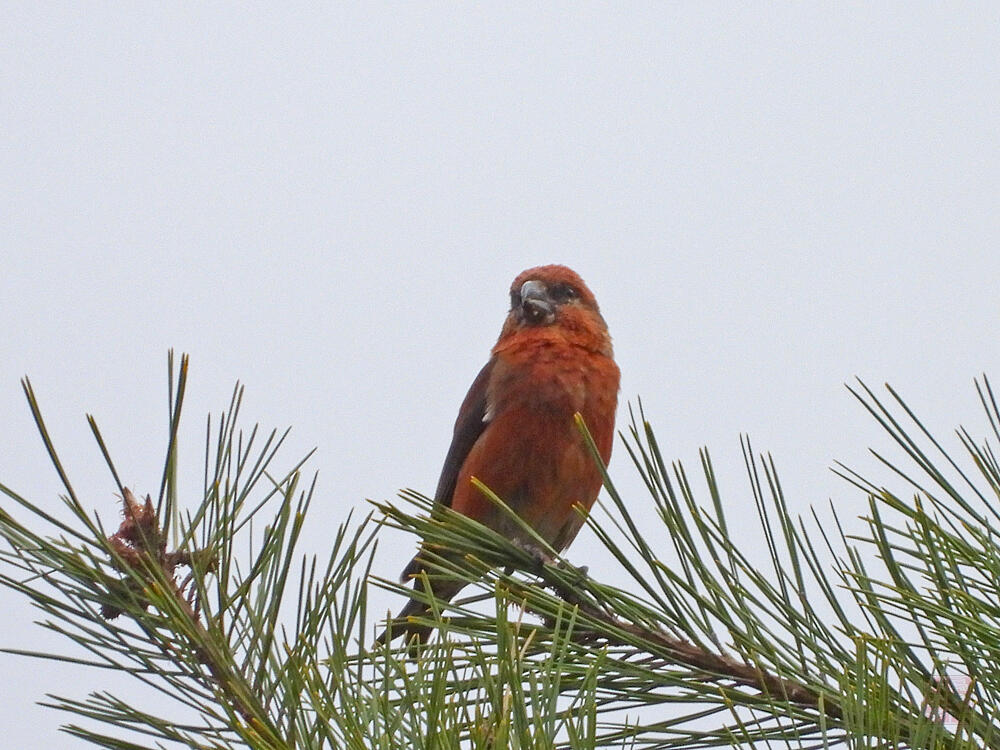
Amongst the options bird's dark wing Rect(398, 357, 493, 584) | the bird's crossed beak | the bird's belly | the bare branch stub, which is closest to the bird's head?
the bird's crossed beak

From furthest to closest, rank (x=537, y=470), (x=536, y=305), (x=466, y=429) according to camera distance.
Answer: (x=536, y=305) → (x=466, y=429) → (x=537, y=470)

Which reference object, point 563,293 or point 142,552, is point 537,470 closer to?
point 563,293

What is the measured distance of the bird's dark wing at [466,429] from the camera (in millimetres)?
4820

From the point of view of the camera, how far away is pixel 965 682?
6.09 ft

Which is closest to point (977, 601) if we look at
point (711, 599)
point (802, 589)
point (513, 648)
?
point (802, 589)

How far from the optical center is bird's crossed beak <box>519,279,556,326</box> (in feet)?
16.9

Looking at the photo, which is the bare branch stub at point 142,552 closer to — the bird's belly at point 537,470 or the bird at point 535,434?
the bird at point 535,434

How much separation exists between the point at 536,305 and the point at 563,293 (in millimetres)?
225

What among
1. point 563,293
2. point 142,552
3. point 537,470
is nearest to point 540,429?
point 537,470

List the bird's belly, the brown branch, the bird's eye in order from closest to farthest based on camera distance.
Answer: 1. the brown branch
2. the bird's belly
3. the bird's eye

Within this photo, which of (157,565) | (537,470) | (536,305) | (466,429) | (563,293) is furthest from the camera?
(563,293)

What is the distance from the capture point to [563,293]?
536cm

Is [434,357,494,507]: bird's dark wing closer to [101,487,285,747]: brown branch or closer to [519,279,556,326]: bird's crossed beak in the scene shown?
[519,279,556,326]: bird's crossed beak

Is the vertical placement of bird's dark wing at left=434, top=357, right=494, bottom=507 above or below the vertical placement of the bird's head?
below
